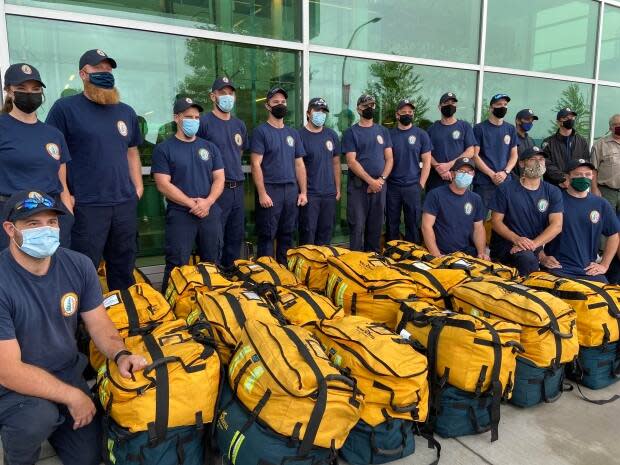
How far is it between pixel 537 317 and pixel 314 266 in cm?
170

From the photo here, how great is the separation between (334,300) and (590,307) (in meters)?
1.73

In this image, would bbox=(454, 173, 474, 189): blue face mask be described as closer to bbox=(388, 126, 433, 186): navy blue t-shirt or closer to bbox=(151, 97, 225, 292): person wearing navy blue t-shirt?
bbox=(388, 126, 433, 186): navy blue t-shirt

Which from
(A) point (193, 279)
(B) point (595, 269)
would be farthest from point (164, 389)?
(B) point (595, 269)

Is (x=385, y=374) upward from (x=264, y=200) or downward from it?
downward

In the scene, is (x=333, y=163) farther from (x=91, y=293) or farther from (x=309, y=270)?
(x=91, y=293)

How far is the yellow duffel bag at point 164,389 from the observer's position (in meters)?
2.04

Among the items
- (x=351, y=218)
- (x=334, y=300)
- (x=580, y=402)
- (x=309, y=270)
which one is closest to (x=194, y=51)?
(x=351, y=218)

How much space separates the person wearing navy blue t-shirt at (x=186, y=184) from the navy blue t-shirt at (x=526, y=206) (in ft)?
8.98

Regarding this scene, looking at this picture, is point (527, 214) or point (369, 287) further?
point (527, 214)

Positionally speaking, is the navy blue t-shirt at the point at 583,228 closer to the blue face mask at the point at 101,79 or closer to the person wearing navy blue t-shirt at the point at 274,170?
the person wearing navy blue t-shirt at the point at 274,170

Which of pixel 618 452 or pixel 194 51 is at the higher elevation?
pixel 194 51

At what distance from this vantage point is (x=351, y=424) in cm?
213

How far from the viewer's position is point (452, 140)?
578cm

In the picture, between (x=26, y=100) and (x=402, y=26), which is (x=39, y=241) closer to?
(x=26, y=100)
